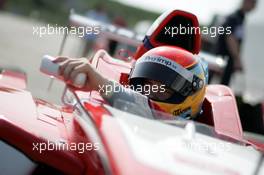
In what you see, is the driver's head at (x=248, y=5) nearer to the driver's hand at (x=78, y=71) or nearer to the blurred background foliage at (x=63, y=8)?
the driver's hand at (x=78, y=71)

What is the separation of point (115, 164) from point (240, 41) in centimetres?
597

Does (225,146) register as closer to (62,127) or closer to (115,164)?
(115,164)

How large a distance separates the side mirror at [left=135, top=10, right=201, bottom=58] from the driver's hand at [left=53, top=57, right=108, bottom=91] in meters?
1.91

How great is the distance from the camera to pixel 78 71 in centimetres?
256

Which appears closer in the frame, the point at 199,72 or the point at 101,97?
the point at 101,97

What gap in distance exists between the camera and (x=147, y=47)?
183 inches

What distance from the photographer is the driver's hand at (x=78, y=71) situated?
8.27 feet

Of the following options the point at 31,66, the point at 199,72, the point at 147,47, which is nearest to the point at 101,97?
the point at 199,72

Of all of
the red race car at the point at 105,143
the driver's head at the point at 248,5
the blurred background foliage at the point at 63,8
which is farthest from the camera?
the blurred background foliage at the point at 63,8

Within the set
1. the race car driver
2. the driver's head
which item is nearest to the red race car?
the race car driver

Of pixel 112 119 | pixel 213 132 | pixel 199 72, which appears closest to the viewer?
pixel 112 119

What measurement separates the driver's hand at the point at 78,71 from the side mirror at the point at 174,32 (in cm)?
191
